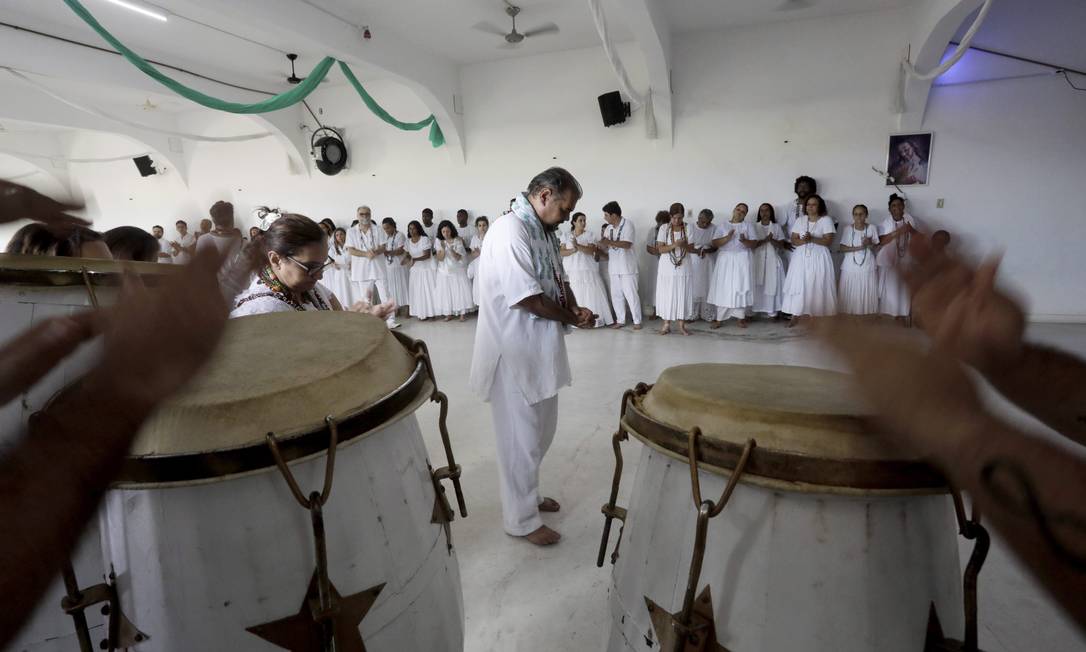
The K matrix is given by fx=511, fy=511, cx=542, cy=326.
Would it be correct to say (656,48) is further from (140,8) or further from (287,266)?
(140,8)

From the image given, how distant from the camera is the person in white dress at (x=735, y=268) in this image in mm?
6789

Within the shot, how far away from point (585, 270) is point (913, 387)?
6.55 meters

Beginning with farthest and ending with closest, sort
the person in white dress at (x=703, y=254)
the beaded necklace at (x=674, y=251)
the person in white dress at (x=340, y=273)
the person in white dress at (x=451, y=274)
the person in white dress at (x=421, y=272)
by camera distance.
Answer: the person in white dress at (x=340, y=273), the person in white dress at (x=421, y=272), the person in white dress at (x=451, y=274), the person in white dress at (x=703, y=254), the beaded necklace at (x=674, y=251)

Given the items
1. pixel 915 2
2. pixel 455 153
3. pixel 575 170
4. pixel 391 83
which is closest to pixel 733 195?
pixel 575 170

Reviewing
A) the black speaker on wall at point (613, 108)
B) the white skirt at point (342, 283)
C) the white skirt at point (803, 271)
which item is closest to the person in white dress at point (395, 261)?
the white skirt at point (342, 283)

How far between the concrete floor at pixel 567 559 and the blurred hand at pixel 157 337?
0.81m

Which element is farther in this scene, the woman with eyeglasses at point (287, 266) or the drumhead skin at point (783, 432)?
the woman with eyeglasses at point (287, 266)

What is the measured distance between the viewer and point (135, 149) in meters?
11.3

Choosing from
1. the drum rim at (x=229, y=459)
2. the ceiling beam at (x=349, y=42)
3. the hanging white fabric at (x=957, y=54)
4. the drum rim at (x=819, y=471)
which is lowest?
the drum rim at (x=819, y=471)

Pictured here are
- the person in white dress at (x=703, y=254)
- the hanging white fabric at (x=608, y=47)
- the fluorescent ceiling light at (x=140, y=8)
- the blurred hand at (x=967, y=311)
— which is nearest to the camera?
the blurred hand at (x=967, y=311)

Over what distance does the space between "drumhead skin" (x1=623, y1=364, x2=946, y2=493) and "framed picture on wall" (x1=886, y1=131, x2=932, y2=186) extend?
7.15 metres

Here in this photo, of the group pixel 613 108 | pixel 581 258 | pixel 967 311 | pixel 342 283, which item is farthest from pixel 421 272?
pixel 967 311

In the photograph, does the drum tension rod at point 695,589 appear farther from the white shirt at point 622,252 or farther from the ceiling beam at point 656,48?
the white shirt at point 622,252

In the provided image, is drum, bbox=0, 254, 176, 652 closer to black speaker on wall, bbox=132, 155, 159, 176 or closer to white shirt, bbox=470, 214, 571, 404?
white shirt, bbox=470, 214, 571, 404
